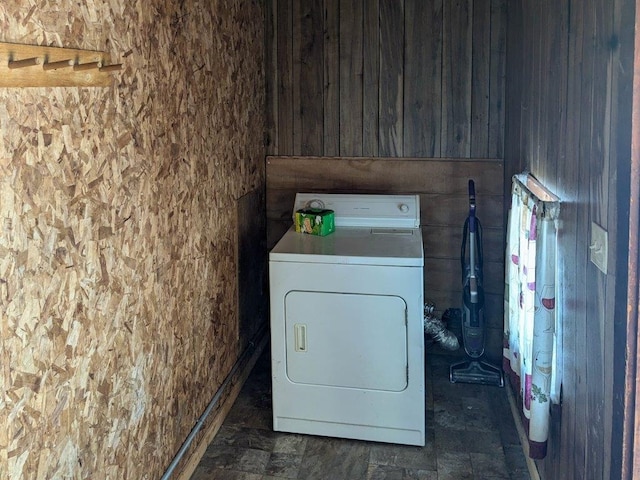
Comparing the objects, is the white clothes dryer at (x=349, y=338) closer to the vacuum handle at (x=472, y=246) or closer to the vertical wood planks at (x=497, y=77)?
the vacuum handle at (x=472, y=246)

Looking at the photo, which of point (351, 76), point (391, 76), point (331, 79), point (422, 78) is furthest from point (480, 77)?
point (331, 79)

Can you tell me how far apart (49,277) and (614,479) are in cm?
143

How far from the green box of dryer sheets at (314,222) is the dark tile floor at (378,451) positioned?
2.99 ft

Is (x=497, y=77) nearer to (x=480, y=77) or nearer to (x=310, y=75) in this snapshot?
(x=480, y=77)

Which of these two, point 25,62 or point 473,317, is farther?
point 473,317

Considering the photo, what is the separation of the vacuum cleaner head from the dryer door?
2.53 ft

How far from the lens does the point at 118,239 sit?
190cm

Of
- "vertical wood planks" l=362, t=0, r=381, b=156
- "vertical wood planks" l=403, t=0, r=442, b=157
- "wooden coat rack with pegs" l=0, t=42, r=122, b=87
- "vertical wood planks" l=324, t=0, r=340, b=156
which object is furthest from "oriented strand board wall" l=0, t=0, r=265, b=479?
"vertical wood planks" l=403, t=0, r=442, b=157

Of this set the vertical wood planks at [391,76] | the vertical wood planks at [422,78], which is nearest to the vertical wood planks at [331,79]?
the vertical wood planks at [391,76]

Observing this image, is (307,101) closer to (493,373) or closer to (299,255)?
(299,255)

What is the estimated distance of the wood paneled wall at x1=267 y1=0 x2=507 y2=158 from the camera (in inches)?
133

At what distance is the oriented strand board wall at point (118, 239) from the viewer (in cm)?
144

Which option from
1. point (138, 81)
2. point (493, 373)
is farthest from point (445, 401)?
point (138, 81)

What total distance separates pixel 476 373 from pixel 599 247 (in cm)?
202
